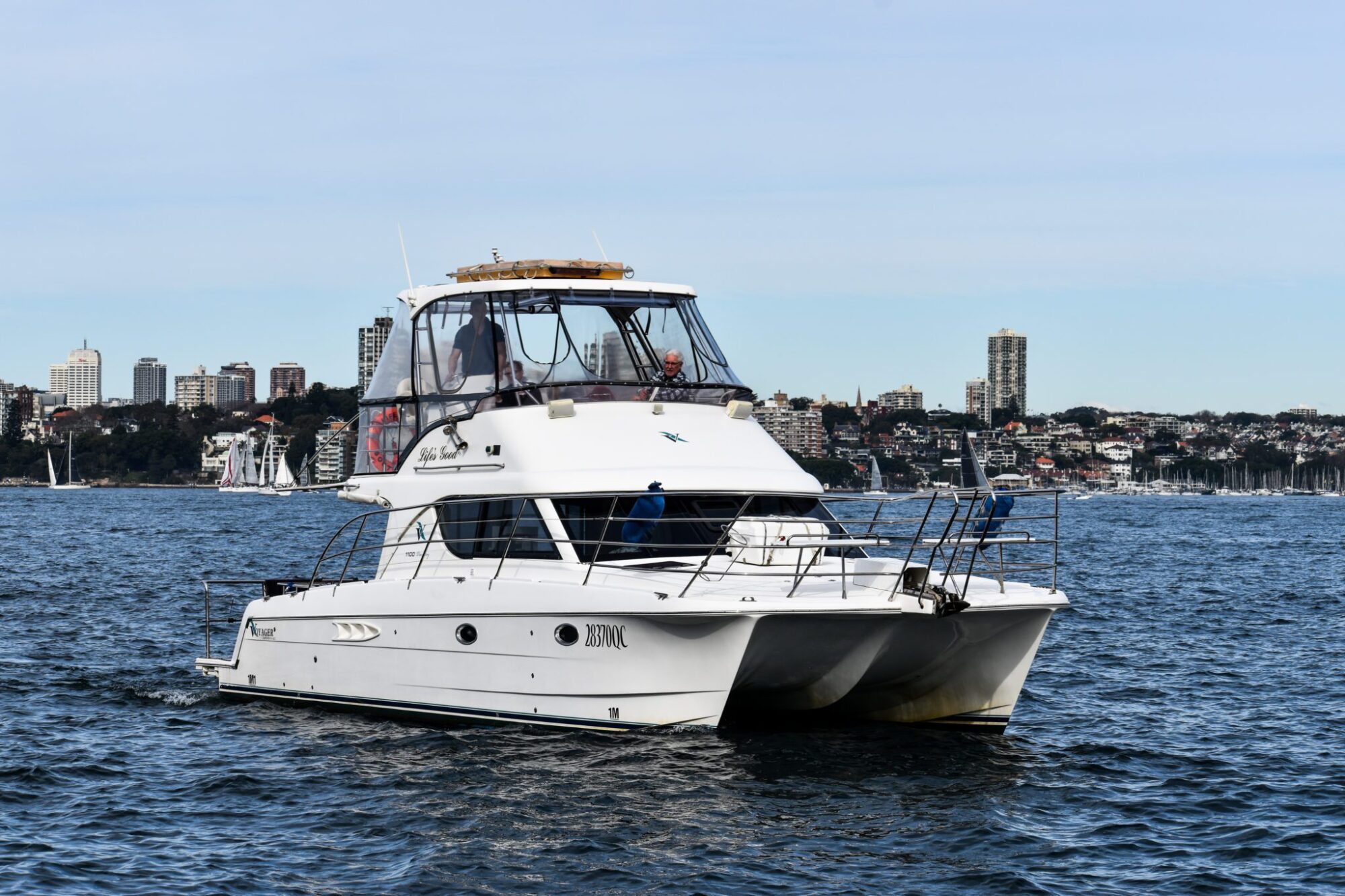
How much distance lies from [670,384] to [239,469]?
12019 centimetres

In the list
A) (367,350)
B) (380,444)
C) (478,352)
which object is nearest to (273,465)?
(367,350)

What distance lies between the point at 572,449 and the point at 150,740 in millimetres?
4615

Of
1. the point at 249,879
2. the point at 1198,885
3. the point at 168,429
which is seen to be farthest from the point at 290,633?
the point at 168,429

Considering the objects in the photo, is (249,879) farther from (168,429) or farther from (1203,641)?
(168,429)

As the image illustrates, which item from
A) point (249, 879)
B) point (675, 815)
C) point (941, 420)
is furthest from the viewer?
point (941, 420)

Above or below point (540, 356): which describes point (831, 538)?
below

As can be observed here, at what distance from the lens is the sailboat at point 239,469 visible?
419 ft

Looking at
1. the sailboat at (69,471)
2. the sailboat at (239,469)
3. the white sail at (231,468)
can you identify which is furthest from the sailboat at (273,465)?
the sailboat at (69,471)

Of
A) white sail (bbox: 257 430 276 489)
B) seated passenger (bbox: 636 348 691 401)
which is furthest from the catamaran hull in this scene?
white sail (bbox: 257 430 276 489)

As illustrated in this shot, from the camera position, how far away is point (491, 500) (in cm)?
1473

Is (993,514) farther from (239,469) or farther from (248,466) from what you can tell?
(248,466)

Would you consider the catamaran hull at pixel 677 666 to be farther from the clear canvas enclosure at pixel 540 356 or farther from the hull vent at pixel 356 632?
the clear canvas enclosure at pixel 540 356

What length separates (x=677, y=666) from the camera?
13.0m

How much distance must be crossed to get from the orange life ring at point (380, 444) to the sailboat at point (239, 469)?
361ft
